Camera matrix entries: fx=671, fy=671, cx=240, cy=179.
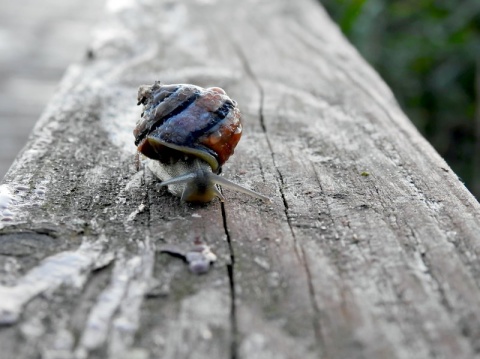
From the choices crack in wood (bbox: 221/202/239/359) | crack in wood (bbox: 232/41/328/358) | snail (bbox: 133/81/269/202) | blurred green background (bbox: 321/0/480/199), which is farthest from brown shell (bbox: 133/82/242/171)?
blurred green background (bbox: 321/0/480/199)

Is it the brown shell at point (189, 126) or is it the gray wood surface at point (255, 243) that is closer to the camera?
the gray wood surface at point (255, 243)

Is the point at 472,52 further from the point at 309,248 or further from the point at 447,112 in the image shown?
the point at 309,248

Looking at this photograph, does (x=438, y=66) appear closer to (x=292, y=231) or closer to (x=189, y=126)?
(x=189, y=126)

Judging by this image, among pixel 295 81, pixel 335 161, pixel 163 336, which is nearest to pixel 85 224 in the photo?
pixel 163 336

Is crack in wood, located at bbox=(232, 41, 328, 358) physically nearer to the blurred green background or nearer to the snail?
the snail

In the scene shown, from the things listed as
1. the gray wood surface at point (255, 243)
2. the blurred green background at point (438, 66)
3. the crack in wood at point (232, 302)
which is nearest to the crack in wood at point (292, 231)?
the gray wood surface at point (255, 243)

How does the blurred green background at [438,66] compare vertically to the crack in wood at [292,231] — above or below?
below

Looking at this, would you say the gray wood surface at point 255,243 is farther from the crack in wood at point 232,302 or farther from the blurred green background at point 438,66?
the blurred green background at point 438,66
